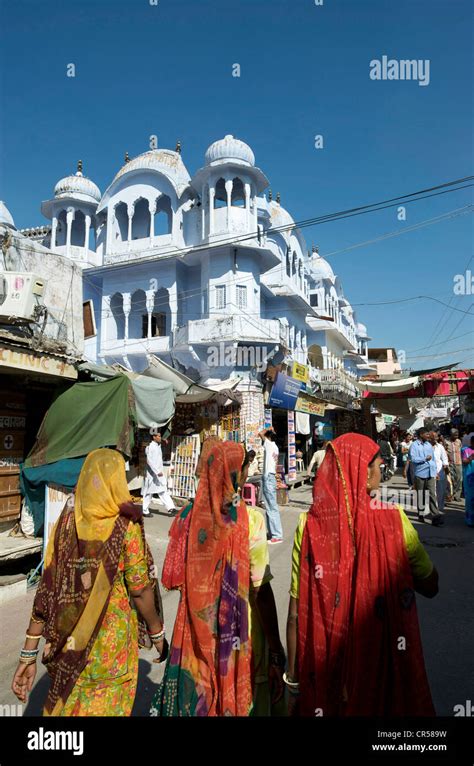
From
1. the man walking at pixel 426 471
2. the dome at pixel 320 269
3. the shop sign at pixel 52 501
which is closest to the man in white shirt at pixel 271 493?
the man walking at pixel 426 471

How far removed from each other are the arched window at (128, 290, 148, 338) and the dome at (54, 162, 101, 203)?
5.15m

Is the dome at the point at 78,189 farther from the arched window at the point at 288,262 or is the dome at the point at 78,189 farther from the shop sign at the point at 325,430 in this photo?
the shop sign at the point at 325,430

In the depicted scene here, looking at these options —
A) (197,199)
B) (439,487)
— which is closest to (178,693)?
(439,487)

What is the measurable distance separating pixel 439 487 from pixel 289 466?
260 inches

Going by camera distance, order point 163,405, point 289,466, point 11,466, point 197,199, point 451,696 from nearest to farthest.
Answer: point 451,696 → point 11,466 → point 163,405 → point 289,466 → point 197,199

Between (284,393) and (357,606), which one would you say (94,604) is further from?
(284,393)

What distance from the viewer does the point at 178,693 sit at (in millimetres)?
2025

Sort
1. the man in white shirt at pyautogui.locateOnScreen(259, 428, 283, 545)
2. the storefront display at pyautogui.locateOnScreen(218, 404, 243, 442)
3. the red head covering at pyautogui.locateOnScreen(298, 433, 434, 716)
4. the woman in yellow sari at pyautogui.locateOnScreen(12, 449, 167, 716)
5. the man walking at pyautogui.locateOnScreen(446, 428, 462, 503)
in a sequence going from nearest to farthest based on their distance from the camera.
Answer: the red head covering at pyautogui.locateOnScreen(298, 433, 434, 716) < the woman in yellow sari at pyautogui.locateOnScreen(12, 449, 167, 716) < the man in white shirt at pyautogui.locateOnScreen(259, 428, 283, 545) < the man walking at pyautogui.locateOnScreen(446, 428, 462, 503) < the storefront display at pyautogui.locateOnScreen(218, 404, 243, 442)

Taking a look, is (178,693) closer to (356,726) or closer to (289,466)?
(356,726)

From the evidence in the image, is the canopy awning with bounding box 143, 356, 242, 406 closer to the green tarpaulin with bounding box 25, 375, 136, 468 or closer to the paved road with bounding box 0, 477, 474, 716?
the paved road with bounding box 0, 477, 474, 716

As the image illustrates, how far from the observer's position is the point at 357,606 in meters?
1.86

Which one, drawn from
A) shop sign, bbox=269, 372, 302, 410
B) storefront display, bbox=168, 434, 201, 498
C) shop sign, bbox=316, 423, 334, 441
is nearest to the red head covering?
storefront display, bbox=168, 434, 201, 498

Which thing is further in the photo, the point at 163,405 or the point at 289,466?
the point at 289,466

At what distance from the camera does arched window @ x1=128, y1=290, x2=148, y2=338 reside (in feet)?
64.2
